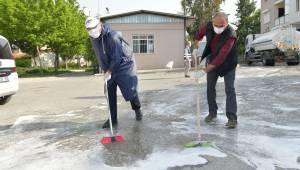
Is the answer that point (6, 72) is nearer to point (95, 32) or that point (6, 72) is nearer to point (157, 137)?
point (95, 32)

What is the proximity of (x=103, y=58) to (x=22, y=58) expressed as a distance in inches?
1641

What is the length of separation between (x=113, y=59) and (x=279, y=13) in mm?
45594

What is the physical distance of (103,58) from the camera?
6.61 metres

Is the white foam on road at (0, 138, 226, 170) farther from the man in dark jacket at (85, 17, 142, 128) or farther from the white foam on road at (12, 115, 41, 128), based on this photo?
the white foam on road at (12, 115, 41, 128)

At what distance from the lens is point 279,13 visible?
160 feet

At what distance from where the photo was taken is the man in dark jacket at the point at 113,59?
21.0 ft

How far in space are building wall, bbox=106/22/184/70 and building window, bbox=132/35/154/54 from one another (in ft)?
0.81

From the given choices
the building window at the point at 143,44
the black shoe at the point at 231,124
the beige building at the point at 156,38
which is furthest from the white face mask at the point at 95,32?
the building window at the point at 143,44

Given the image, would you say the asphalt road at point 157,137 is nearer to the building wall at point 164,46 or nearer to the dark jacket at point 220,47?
the dark jacket at point 220,47

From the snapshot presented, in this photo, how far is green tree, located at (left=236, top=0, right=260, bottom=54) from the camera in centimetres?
6629

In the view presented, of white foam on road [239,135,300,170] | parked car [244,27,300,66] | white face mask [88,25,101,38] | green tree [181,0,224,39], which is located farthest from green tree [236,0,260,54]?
white foam on road [239,135,300,170]

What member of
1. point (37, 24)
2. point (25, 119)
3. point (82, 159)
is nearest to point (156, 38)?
point (37, 24)

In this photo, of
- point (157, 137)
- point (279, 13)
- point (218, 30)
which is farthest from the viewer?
point (279, 13)

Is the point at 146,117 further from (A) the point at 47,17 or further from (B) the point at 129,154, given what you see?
(A) the point at 47,17
